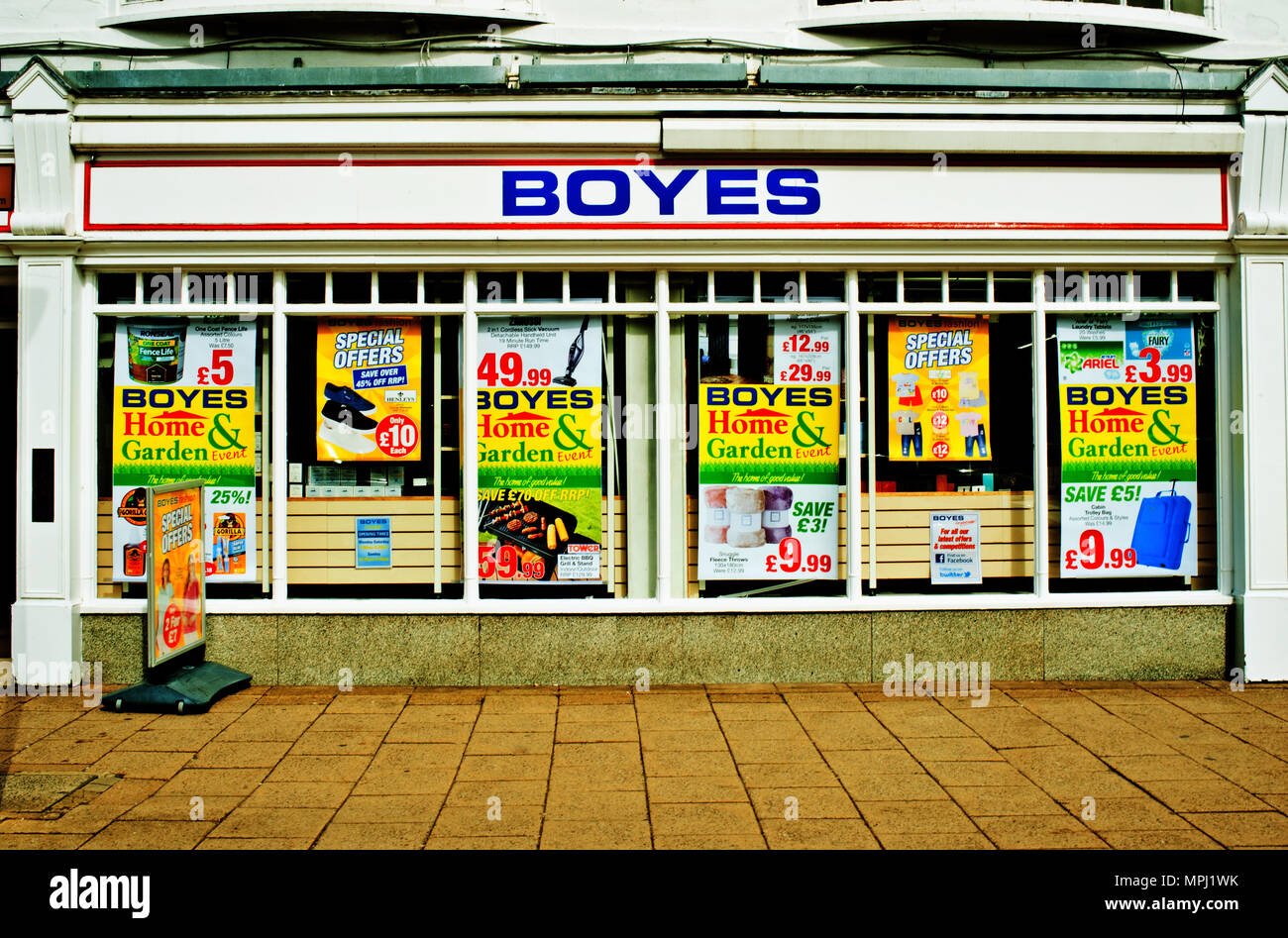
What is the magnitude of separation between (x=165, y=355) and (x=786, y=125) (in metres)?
5.19

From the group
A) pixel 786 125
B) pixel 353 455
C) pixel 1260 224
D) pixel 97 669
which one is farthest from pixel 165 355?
pixel 1260 224

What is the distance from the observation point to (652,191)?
7.75m

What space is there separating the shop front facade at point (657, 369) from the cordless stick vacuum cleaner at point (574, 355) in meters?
0.02

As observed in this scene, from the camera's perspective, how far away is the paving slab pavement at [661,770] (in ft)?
16.5

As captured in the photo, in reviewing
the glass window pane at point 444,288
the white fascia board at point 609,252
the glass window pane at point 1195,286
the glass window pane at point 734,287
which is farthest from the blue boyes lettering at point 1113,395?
the glass window pane at point 444,288

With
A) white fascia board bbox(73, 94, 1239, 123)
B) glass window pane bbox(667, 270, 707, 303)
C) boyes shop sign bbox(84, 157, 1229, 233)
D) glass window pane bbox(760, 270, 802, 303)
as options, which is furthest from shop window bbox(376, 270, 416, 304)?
glass window pane bbox(760, 270, 802, 303)

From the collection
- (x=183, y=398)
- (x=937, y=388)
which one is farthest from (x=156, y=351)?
(x=937, y=388)

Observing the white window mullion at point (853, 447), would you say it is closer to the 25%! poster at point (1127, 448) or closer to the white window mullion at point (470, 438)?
the 25%! poster at point (1127, 448)

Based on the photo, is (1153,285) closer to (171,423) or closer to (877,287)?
(877,287)

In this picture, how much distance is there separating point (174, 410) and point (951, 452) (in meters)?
6.22

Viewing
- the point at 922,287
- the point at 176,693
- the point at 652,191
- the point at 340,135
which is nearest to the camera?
the point at 176,693

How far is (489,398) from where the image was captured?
7949 millimetres

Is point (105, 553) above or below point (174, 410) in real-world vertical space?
below

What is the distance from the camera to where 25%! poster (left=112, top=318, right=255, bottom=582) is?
796cm
